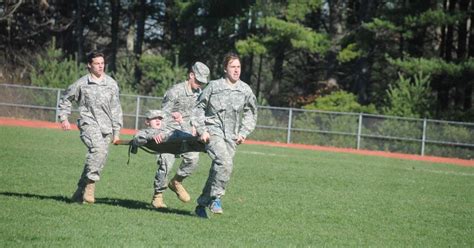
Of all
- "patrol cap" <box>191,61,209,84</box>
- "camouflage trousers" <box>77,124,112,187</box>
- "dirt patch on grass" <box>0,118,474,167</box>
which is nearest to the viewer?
"camouflage trousers" <box>77,124,112,187</box>

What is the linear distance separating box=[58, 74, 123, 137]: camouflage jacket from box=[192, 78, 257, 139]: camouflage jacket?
1355mm

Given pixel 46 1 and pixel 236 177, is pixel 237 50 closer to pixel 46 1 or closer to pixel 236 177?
pixel 46 1

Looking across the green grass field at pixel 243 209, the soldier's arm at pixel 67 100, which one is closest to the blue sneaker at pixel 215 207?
the green grass field at pixel 243 209

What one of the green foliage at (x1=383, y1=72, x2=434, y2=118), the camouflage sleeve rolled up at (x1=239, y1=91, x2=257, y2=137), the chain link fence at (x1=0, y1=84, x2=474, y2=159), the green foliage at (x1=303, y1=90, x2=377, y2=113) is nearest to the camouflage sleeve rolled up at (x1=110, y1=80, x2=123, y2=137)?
the camouflage sleeve rolled up at (x1=239, y1=91, x2=257, y2=137)

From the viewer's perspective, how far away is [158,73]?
46625 millimetres

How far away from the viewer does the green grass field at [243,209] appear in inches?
333

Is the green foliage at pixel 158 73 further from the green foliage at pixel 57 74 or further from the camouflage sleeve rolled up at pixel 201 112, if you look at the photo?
the camouflage sleeve rolled up at pixel 201 112

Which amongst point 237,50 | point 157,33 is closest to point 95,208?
point 237,50

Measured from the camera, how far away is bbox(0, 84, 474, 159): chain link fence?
33.9m

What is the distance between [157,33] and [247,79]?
892 centimetres

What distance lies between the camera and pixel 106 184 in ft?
45.5

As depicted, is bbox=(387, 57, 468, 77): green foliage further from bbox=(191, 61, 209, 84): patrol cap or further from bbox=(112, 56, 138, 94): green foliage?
bbox=(191, 61, 209, 84): patrol cap

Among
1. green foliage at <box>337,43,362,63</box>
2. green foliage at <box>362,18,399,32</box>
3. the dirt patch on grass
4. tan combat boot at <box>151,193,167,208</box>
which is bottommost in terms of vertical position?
the dirt patch on grass

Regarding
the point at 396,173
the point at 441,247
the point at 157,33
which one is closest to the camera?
the point at 441,247
